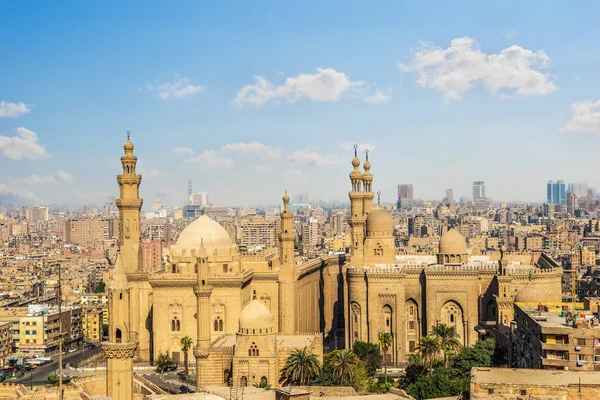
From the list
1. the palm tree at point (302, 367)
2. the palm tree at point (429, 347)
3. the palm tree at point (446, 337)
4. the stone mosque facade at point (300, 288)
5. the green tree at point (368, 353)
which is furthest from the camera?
the stone mosque facade at point (300, 288)

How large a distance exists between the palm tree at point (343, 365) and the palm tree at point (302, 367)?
2.47ft

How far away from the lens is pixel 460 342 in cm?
4625

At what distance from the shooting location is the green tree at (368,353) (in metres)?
44.1

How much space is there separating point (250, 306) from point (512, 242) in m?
109

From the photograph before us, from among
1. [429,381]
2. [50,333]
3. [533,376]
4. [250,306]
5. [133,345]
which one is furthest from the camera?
[50,333]

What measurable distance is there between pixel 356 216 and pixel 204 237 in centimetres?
1030

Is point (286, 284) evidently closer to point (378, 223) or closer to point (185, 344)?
point (185, 344)

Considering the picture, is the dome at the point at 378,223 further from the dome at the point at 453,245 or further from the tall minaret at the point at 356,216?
the dome at the point at 453,245

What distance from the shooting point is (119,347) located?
99.0 ft

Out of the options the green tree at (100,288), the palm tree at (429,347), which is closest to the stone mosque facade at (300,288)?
the palm tree at (429,347)

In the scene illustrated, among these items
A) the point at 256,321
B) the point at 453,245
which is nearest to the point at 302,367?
the point at 256,321

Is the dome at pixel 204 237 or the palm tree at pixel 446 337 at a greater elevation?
the dome at pixel 204 237

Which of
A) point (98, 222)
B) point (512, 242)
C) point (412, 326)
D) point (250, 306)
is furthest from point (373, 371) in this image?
point (98, 222)

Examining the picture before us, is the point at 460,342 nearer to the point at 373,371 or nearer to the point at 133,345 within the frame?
the point at 373,371
